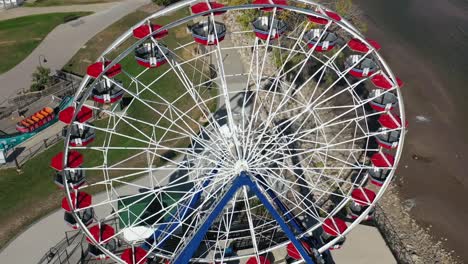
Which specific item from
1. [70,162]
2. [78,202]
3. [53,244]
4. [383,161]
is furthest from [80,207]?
[383,161]

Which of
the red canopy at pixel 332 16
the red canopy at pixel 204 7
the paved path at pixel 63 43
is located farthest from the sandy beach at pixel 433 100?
the paved path at pixel 63 43

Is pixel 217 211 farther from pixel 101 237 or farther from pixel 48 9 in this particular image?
pixel 48 9

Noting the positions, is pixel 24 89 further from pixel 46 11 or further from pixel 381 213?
pixel 381 213

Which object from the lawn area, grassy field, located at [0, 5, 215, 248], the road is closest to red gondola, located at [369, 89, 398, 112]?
the road

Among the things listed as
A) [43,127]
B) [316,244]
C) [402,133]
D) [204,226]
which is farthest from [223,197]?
[43,127]

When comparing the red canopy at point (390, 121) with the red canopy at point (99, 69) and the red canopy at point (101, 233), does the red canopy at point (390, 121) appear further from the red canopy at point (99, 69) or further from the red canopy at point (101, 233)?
the red canopy at point (101, 233)

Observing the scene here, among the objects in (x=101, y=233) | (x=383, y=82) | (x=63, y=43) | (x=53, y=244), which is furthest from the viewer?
(x=63, y=43)
